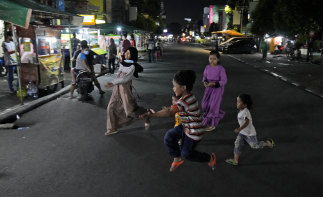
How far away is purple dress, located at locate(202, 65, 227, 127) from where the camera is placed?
605cm

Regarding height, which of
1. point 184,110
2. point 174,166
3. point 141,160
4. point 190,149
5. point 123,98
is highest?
point 184,110

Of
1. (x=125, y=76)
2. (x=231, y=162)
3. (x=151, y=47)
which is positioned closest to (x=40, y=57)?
(x=125, y=76)

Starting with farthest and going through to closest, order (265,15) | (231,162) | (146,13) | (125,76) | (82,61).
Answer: (146,13) < (265,15) < (82,61) < (125,76) < (231,162)

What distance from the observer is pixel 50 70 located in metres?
10.4

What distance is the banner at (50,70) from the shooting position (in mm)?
9867

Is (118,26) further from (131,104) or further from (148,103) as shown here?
(131,104)

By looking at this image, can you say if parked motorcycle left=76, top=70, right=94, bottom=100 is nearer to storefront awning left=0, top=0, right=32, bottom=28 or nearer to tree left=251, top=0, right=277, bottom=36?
storefront awning left=0, top=0, right=32, bottom=28

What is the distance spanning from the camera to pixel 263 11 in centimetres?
3139

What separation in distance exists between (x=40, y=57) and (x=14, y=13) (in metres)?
2.58

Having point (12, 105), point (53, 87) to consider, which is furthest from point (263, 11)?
point (12, 105)

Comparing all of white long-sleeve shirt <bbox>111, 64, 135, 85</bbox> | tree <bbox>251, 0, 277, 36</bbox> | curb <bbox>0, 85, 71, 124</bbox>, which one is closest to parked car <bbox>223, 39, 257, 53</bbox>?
tree <bbox>251, 0, 277, 36</bbox>

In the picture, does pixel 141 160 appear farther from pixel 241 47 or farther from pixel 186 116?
pixel 241 47

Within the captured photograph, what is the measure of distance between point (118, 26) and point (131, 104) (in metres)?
19.1

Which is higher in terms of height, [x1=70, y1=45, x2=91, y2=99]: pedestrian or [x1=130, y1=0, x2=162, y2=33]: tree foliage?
[x1=130, y1=0, x2=162, y2=33]: tree foliage
